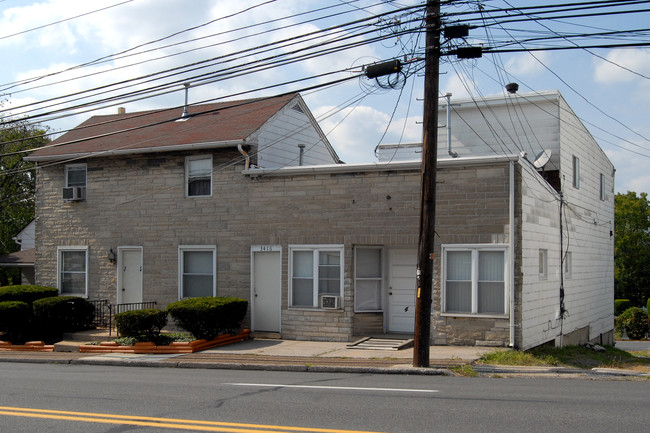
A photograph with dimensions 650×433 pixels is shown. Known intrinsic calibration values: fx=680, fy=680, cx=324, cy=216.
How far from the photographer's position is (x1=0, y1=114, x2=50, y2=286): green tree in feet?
136

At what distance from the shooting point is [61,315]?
19.3 m

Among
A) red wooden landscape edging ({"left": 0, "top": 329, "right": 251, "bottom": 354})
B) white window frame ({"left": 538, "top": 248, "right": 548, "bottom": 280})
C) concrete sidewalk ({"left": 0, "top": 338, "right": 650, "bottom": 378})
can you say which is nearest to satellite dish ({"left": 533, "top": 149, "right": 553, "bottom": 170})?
white window frame ({"left": 538, "top": 248, "right": 548, "bottom": 280})

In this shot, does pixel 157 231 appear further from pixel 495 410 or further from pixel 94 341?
pixel 495 410

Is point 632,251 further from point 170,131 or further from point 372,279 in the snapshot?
point 170,131

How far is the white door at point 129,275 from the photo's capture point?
2028 cm

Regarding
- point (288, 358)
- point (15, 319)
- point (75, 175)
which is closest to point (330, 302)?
point (288, 358)

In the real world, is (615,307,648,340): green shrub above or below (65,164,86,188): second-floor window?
below

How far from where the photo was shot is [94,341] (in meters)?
18.6

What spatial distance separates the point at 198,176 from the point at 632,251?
50.4m

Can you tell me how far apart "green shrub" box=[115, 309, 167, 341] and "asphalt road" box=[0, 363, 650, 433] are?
3.90m

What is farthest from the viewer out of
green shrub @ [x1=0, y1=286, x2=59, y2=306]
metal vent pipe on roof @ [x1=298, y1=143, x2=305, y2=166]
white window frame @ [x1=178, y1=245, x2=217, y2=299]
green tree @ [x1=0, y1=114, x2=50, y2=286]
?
green tree @ [x1=0, y1=114, x2=50, y2=286]

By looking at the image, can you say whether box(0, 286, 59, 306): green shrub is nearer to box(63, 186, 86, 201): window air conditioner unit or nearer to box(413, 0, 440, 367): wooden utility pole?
Answer: box(63, 186, 86, 201): window air conditioner unit

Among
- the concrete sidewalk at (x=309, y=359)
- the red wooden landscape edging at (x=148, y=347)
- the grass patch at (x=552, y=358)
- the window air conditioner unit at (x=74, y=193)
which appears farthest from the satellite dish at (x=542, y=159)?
the window air conditioner unit at (x=74, y=193)

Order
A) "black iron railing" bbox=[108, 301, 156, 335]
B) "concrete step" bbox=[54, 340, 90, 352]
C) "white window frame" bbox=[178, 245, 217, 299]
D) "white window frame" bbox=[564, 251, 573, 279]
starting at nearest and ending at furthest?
"concrete step" bbox=[54, 340, 90, 352] < "white window frame" bbox=[178, 245, 217, 299] < "black iron railing" bbox=[108, 301, 156, 335] < "white window frame" bbox=[564, 251, 573, 279]
